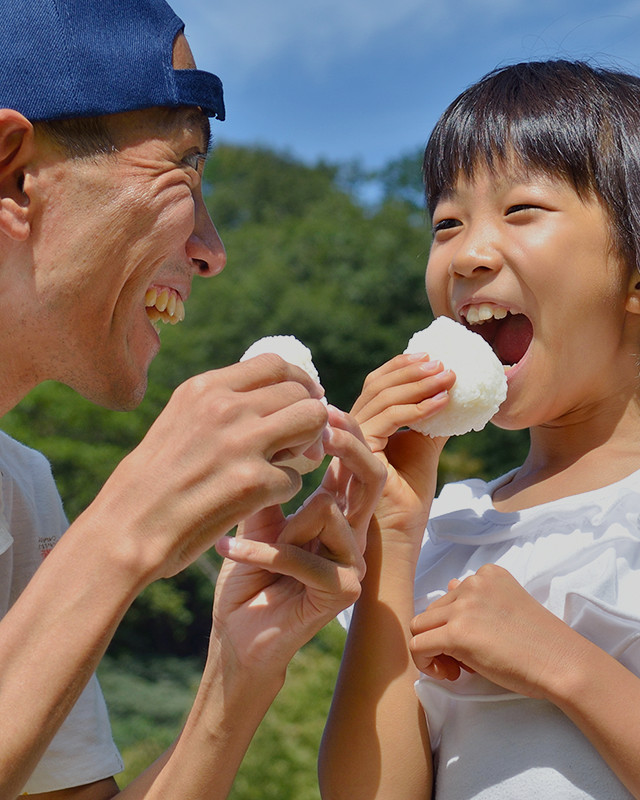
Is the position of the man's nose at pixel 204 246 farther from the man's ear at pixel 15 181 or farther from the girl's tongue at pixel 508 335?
the girl's tongue at pixel 508 335

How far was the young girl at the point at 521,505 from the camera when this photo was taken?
6.81ft

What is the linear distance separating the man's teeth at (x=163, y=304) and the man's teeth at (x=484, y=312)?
91cm

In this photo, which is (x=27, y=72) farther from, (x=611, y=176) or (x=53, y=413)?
(x=53, y=413)

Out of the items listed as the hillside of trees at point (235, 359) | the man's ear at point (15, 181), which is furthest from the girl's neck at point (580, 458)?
the hillside of trees at point (235, 359)

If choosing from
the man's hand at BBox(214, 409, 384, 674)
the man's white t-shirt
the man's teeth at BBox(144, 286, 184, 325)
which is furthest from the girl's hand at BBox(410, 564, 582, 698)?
the man's teeth at BBox(144, 286, 184, 325)

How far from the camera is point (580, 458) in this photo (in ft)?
8.39

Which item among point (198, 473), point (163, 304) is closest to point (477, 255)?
point (163, 304)

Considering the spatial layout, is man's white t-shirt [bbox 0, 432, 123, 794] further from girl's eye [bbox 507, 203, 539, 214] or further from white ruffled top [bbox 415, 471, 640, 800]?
girl's eye [bbox 507, 203, 539, 214]

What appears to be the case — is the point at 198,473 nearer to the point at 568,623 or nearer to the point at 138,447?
the point at 138,447

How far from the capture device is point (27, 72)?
7.66 ft

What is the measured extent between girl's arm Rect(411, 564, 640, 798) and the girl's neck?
41 centimetres

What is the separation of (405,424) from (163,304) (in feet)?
2.95

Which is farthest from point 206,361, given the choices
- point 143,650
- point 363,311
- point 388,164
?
point 388,164

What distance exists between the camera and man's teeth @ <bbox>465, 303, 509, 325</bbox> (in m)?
2.54
